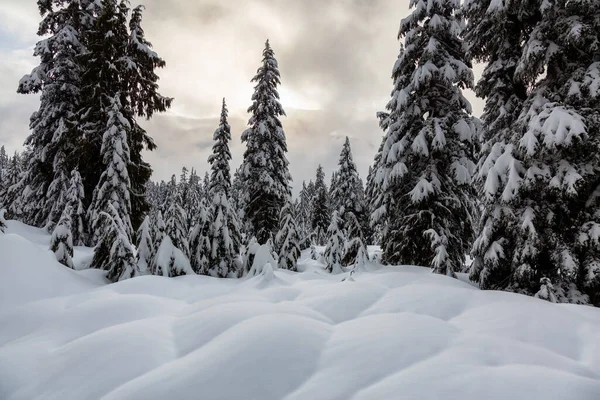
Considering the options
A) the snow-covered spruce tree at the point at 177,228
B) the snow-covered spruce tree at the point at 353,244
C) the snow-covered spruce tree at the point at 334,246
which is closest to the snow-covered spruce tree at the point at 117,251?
the snow-covered spruce tree at the point at 177,228

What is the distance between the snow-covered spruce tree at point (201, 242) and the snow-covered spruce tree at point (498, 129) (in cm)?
942

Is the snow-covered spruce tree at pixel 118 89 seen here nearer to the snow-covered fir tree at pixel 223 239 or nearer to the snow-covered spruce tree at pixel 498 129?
the snow-covered fir tree at pixel 223 239

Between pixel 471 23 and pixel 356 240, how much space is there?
947 centimetres

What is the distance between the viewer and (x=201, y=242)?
43.2 ft

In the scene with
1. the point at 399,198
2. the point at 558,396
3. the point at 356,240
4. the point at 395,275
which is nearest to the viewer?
the point at 558,396

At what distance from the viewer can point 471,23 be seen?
9266 millimetres

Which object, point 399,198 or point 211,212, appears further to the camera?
point 211,212

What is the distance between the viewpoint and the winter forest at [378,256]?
2881 mm

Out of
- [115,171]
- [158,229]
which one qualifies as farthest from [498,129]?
[115,171]

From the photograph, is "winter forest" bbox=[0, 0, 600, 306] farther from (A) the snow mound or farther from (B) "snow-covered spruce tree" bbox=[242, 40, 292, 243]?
(A) the snow mound

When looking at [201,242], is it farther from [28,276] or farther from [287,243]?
[28,276]

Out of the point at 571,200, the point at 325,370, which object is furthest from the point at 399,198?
the point at 325,370

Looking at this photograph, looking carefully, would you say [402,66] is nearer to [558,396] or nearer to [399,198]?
[399,198]

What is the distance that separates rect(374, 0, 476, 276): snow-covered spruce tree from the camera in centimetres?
1107
